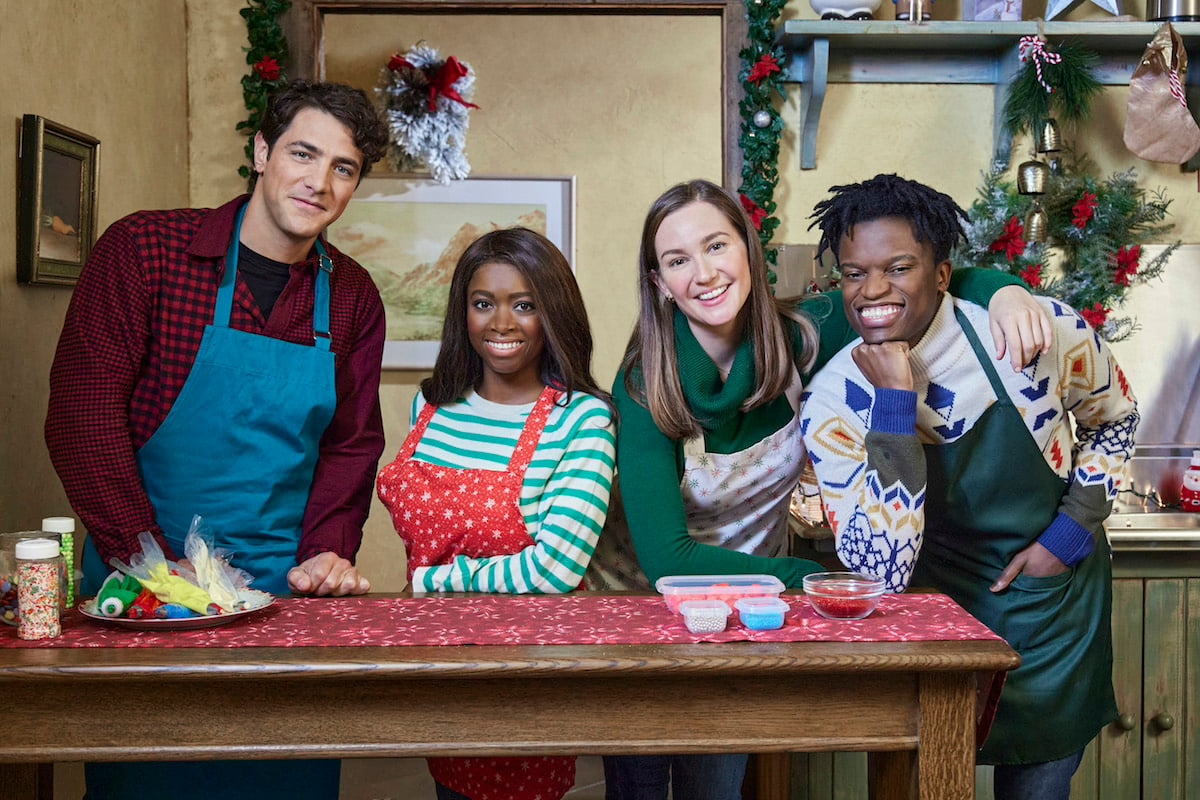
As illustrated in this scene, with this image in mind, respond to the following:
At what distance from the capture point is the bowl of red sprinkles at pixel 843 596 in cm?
165

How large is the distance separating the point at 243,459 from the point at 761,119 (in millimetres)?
1985

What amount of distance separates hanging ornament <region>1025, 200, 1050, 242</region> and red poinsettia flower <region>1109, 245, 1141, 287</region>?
209 millimetres

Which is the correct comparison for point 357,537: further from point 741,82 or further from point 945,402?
point 741,82

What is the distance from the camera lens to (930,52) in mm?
3385

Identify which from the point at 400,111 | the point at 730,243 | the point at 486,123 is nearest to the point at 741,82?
the point at 486,123

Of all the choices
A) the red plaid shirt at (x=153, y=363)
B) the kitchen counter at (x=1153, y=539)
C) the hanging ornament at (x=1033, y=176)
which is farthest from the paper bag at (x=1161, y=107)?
the red plaid shirt at (x=153, y=363)

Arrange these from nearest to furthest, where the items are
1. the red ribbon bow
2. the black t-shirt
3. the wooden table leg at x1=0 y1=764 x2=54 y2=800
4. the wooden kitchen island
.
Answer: the wooden kitchen island, the wooden table leg at x1=0 y1=764 x2=54 y2=800, the black t-shirt, the red ribbon bow

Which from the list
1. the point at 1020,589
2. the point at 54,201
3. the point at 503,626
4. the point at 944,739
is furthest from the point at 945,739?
the point at 54,201

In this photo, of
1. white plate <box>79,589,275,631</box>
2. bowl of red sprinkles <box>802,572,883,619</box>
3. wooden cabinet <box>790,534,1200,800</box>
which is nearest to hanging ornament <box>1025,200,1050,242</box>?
wooden cabinet <box>790,534,1200,800</box>

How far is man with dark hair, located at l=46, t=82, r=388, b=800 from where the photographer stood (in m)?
1.93

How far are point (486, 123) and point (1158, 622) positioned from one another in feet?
7.78

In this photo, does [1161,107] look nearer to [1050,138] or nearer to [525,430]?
[1050,138]

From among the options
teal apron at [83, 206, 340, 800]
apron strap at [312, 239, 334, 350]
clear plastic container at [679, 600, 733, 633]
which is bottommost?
clear plastic container at [679, 600, 733, 633]

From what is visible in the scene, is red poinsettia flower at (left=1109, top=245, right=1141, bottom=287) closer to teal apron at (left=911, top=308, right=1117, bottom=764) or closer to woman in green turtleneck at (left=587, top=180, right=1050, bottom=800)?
woman in green turtleneck at (left=587, top=180, right=1050, bottom=800)
